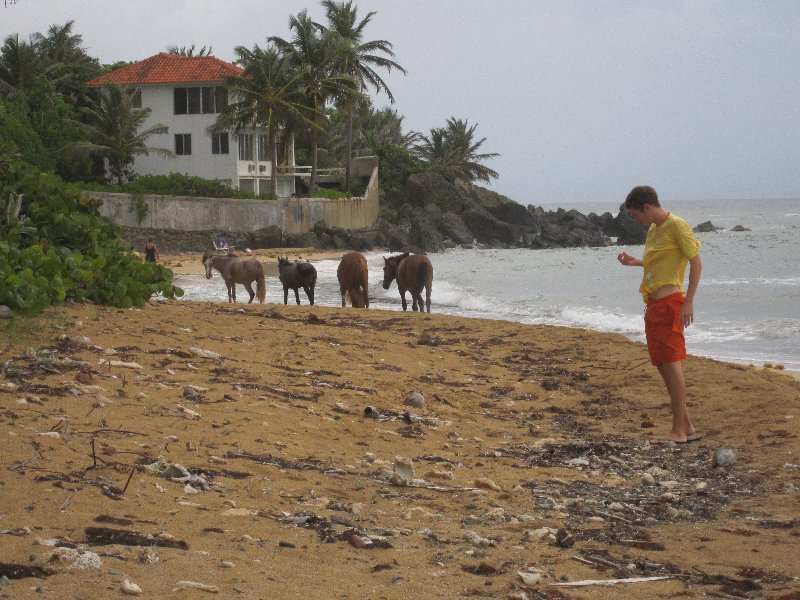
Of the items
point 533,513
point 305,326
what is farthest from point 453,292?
point 533,513

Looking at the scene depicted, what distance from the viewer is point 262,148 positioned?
58688 mm

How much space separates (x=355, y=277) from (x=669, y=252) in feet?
44.0

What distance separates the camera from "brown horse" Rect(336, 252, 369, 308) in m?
20.2

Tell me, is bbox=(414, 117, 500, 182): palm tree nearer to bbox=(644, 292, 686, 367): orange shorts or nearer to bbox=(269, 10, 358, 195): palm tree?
bbox=(269, 10, 358, 195): palm tree

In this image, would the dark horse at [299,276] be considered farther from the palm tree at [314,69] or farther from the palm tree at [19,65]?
the palm tree at [19,65]

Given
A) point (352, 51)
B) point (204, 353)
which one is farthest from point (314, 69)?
point (204, 353)

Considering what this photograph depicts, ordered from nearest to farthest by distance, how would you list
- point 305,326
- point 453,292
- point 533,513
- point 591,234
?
point 533,513 < point 305,326 < point 453,292 < point 591,234

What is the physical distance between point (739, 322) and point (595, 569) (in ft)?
65.3

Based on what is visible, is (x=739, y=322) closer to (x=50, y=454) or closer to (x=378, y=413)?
(x=378, y=413)

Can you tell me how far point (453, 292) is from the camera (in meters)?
31.2

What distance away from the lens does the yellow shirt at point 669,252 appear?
7.14 meters

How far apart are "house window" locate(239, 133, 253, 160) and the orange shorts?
164ft

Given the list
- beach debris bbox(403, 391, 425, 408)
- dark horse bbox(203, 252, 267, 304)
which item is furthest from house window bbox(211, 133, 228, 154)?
beach debris bbox(403, 391, 425, 408)

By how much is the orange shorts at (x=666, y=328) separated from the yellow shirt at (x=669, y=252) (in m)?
0.11
